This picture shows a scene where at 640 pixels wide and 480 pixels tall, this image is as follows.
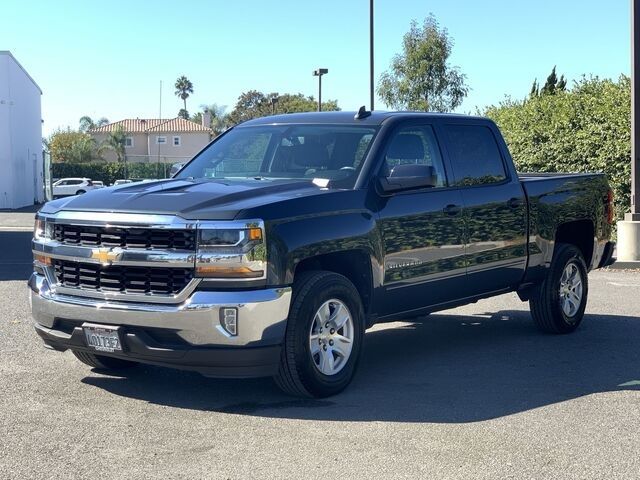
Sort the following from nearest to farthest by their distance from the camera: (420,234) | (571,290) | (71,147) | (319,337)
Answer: (319,337) < (420,234) < (571,290) < (71,147)

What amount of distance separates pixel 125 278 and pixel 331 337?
1459mm

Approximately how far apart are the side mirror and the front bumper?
4.44 ft

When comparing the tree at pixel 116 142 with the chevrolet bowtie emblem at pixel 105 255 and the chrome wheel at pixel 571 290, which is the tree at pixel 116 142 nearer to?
the chrome wheel at pixel 571 290

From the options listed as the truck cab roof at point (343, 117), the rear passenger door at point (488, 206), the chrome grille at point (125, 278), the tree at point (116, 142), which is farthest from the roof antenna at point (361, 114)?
the tree at point (116, 142)

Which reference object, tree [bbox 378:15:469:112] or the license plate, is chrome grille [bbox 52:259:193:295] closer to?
the license plate

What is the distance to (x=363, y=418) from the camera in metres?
6.05

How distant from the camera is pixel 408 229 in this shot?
23.6ft

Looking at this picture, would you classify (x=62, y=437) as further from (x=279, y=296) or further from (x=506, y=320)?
(x=506, y=320)

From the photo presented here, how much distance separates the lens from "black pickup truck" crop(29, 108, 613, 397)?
5.96 meters

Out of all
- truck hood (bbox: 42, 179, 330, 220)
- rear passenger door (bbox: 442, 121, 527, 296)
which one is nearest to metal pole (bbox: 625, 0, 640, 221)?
rear passenger door (bbox: 442, 121, 527, 296)

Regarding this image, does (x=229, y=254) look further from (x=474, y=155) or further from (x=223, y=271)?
(x=474, y=155)

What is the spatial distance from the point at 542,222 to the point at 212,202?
3.77 m


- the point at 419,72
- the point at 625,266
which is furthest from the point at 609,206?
the point at 419,72

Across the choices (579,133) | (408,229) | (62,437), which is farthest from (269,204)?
(579,133)
